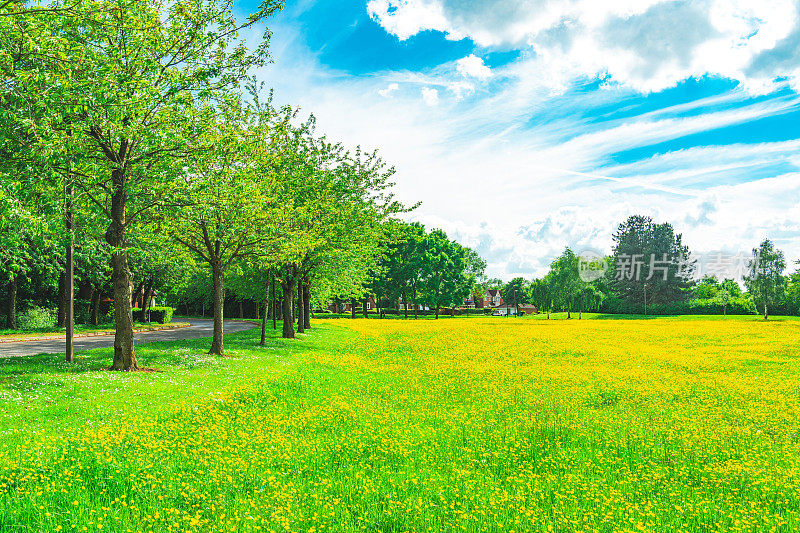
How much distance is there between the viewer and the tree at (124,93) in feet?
43.7

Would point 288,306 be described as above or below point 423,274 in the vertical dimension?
below

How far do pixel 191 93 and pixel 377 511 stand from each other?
1661 centimetres

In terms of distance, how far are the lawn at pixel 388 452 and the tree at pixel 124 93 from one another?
6.37 m

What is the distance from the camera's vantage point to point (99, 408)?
488 inches

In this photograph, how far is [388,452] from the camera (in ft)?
32.9

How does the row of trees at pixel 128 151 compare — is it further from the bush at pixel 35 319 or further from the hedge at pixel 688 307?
the hedge at pixel 688 307

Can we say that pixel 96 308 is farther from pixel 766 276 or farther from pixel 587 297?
pixel 766 276

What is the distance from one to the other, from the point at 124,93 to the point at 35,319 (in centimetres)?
3984

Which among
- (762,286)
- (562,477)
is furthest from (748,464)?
(762,286)

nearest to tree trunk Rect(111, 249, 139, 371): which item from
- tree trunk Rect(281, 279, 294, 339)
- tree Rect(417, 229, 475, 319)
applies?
tree trunk Rect(281, 279, 294, 339)

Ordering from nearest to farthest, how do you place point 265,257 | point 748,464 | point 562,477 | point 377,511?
point 377,511 < point 562,477 < point 748,464 < point 265,257

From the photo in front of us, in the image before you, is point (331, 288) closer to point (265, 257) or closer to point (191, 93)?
point (265, 257)

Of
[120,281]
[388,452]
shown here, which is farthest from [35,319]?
[388,452]

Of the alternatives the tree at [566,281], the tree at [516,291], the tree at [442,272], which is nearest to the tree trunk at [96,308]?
the tree at [442,272]
